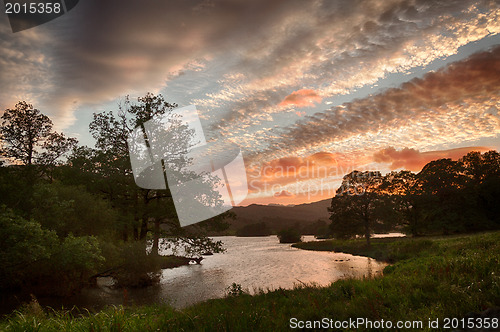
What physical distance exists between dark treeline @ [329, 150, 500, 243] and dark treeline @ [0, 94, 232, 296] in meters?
31.9

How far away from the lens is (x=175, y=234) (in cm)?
2494

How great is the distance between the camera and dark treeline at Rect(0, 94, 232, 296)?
15070 millimetres

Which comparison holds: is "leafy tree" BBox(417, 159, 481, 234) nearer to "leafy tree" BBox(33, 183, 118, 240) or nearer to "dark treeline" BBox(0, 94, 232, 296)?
"dark treeline" BBox(0, 94, 232, 296)

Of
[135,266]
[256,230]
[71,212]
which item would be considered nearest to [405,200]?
[135,266]

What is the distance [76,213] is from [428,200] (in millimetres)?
51145

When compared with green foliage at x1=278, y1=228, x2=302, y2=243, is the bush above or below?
above

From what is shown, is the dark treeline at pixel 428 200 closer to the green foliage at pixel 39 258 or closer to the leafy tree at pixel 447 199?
the leafy tree at pixel 447 199

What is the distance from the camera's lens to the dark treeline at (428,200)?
4392 centimetres

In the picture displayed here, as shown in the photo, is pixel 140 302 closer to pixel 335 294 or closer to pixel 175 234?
pixel 175 234

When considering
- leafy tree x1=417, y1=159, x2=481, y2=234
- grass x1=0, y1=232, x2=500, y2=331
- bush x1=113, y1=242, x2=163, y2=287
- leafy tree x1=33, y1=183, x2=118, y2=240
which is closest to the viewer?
grass x1=0, y1=232, x2=500, y2=331

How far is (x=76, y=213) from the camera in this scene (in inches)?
773

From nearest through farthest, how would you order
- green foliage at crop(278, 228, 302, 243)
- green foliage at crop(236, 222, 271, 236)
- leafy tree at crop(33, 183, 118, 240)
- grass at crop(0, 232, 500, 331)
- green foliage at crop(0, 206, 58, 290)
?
grass at crop(0, 232, 500, 331) < green foliage at crop(0, 206, 58, 290) < leafy tree at crop(33, 183, 118, 240) < green foliage at crop(278, 228, 302, 243) < green foliage at crop(236, 222, 271, 236)

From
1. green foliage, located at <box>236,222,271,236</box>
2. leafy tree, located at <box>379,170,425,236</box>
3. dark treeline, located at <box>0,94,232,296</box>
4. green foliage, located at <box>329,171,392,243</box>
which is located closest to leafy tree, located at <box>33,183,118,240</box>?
dark treeline, located at <box>0,94,232,296</box>

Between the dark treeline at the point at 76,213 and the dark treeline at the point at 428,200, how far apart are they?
3185cm
